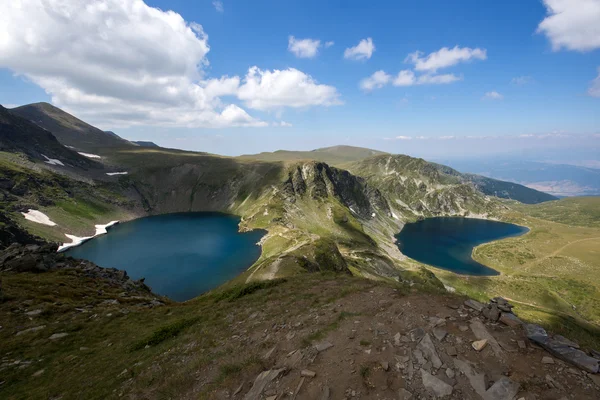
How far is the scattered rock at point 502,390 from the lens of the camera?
884cm

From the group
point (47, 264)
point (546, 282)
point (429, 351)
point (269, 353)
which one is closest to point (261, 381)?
point (269, 353)

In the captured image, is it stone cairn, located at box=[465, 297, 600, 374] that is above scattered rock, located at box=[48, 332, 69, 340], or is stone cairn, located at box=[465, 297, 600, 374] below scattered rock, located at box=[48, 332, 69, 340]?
above

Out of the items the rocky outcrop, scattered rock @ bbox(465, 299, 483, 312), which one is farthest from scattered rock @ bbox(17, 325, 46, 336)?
scattered rock @ bbox(465, 299, 483, 312)

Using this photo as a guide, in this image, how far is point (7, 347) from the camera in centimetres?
2145

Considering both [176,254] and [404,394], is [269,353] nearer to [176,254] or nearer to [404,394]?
[404,394]

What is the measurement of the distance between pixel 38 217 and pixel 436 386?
210093 mm

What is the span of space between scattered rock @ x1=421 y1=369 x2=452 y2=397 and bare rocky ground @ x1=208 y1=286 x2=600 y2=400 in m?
0.03

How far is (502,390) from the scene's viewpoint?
9008 millimetres

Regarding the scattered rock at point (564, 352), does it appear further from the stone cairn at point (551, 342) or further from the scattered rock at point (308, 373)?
the scattered rock at point (308, 373)

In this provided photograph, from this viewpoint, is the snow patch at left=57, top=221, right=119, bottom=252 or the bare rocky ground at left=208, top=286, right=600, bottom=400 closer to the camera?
the bare rocky ground at left=208, top=286, right=600, bottom=400

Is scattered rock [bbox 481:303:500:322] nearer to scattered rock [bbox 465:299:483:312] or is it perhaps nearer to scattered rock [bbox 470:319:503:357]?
scattered rock [bbox 465:299:483:312]

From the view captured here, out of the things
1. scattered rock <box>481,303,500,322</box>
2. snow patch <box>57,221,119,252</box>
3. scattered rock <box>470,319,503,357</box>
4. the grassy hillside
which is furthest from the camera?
snow patch <box>57,221,119,252</box>

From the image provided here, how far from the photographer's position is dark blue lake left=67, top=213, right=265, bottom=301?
10838 cm

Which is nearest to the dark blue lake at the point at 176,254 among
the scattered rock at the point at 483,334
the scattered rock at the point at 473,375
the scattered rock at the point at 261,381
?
the scattered rock at the point at 261,381
